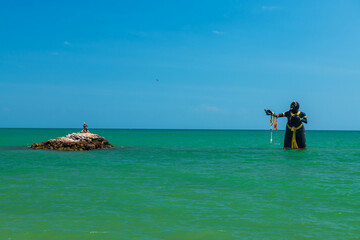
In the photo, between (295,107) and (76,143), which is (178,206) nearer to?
(295,107)

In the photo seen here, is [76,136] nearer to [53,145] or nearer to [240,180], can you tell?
[53,145]

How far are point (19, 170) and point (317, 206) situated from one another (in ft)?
52.0

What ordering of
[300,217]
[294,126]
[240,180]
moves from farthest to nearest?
1. [294,126]
2. [240,180]
3. [300,217]

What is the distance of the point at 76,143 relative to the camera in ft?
123

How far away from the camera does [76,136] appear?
39.4 metres

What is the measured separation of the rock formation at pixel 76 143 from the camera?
121 feet

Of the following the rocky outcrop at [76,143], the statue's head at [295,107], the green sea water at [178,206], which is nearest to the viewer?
the green sea water at [178,206]

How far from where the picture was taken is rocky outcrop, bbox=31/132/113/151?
36.8 m

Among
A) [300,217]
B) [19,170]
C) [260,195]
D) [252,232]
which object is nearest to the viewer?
[252,232]

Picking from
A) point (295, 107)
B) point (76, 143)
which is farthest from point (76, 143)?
point (295, 107)

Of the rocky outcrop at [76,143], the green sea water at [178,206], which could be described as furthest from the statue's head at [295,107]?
the rocky outcrop at [76,143]

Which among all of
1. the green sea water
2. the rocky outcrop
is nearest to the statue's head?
the green sea water

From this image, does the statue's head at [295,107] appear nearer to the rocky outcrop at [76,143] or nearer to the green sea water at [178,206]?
the green sea water at [178,206]

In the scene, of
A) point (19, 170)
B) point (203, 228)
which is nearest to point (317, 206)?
point (203, 228)
